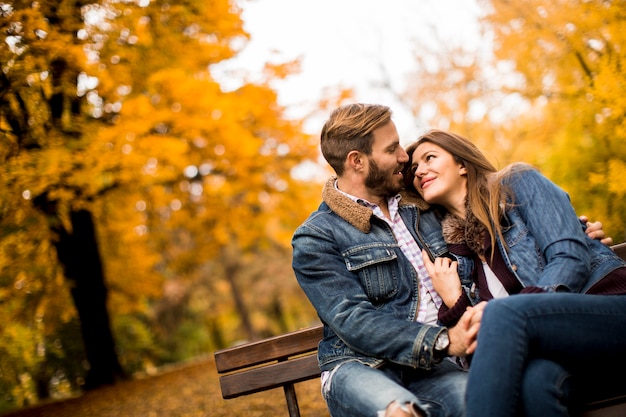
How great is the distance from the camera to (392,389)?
2.58 m

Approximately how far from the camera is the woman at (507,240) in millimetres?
2736

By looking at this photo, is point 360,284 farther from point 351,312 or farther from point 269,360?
point 269,360

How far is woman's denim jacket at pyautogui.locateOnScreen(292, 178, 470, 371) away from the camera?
9.12 ft

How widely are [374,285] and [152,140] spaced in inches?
223

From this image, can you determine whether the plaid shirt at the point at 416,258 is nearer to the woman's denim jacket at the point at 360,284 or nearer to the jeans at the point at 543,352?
the woman's denim jacket at the point at 360,284

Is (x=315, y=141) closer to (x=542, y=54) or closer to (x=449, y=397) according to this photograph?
(x=542, y=54)

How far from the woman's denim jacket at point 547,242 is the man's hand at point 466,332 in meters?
0.35

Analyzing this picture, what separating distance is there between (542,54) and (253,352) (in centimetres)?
613

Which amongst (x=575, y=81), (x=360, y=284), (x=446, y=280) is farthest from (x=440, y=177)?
(x=575, y=81)

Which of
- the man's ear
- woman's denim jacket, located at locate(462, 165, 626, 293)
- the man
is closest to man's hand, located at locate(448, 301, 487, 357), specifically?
the man

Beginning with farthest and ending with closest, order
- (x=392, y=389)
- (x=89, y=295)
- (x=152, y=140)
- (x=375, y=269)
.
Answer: (x=89, y=295) → (x=152, y=140) → (x=375, y=269) → (x=392, y=389)

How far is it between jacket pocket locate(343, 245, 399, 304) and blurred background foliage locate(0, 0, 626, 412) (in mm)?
3779

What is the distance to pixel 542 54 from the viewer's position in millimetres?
7871

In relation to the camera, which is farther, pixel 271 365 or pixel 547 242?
pixel 271 365
